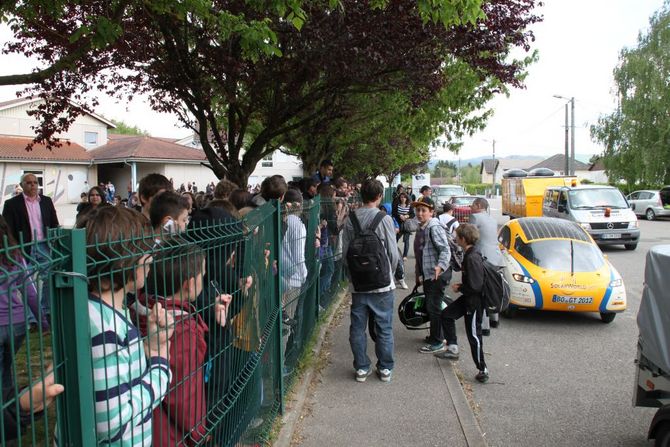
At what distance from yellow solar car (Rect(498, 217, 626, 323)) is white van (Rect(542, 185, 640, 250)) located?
781cm

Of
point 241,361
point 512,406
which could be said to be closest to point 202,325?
point 241,361

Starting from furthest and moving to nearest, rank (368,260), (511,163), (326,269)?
(511,163) < (326,269) < (368,260)

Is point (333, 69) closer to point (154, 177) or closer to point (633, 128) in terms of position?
point (154, 177)

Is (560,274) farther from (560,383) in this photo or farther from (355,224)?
(355,224)

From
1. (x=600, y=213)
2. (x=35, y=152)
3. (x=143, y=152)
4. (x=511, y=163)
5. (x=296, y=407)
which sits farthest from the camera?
(x=511, y=163)

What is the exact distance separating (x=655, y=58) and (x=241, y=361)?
134ft

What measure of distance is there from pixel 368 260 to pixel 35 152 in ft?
107

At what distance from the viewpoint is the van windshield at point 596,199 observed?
16.4 meters

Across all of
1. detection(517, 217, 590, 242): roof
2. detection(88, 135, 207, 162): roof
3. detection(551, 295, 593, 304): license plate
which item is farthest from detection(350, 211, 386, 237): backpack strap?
detection(88, 135, 207, 162): roof

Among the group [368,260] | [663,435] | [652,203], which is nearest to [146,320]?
[663,435]

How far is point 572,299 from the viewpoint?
7.61 metres

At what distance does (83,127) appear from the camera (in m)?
38.9

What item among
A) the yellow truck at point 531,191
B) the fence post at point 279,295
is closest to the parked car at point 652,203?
the yellow truck at point 531,191

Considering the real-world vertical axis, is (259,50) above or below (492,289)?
above
